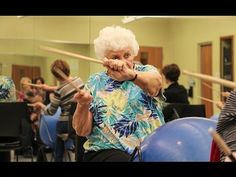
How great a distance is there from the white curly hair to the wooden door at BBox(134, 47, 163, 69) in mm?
5182

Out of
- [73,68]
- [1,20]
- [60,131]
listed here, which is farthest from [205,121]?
[1,20]

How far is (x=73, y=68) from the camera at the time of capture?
605cm

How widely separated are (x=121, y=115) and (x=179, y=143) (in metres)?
0.47

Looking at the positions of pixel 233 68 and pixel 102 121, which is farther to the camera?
pixel 233 68

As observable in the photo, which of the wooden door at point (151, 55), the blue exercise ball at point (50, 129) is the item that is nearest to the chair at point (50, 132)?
the blue exercise ball at point (50, 129)

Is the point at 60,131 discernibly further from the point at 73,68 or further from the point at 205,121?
the point at 205,121

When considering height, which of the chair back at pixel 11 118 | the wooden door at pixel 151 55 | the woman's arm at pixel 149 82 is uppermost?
the wooden door at pixel 151 55

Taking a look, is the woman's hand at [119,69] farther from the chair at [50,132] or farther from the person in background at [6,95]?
the chair at [50,132]

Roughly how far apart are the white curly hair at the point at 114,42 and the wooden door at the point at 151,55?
518 centimetres

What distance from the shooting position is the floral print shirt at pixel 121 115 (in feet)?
6.51

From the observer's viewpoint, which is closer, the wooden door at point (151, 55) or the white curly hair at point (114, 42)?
the white curly hair at point (114, 42)

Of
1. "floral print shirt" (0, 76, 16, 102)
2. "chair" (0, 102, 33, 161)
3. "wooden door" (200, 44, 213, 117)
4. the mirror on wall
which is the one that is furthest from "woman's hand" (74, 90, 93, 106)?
"wooden door" (200, 44, 213, 117)

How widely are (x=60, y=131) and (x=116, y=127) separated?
2.39 meters

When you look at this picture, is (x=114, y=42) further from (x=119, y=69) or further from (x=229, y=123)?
(x=229, y=123)
